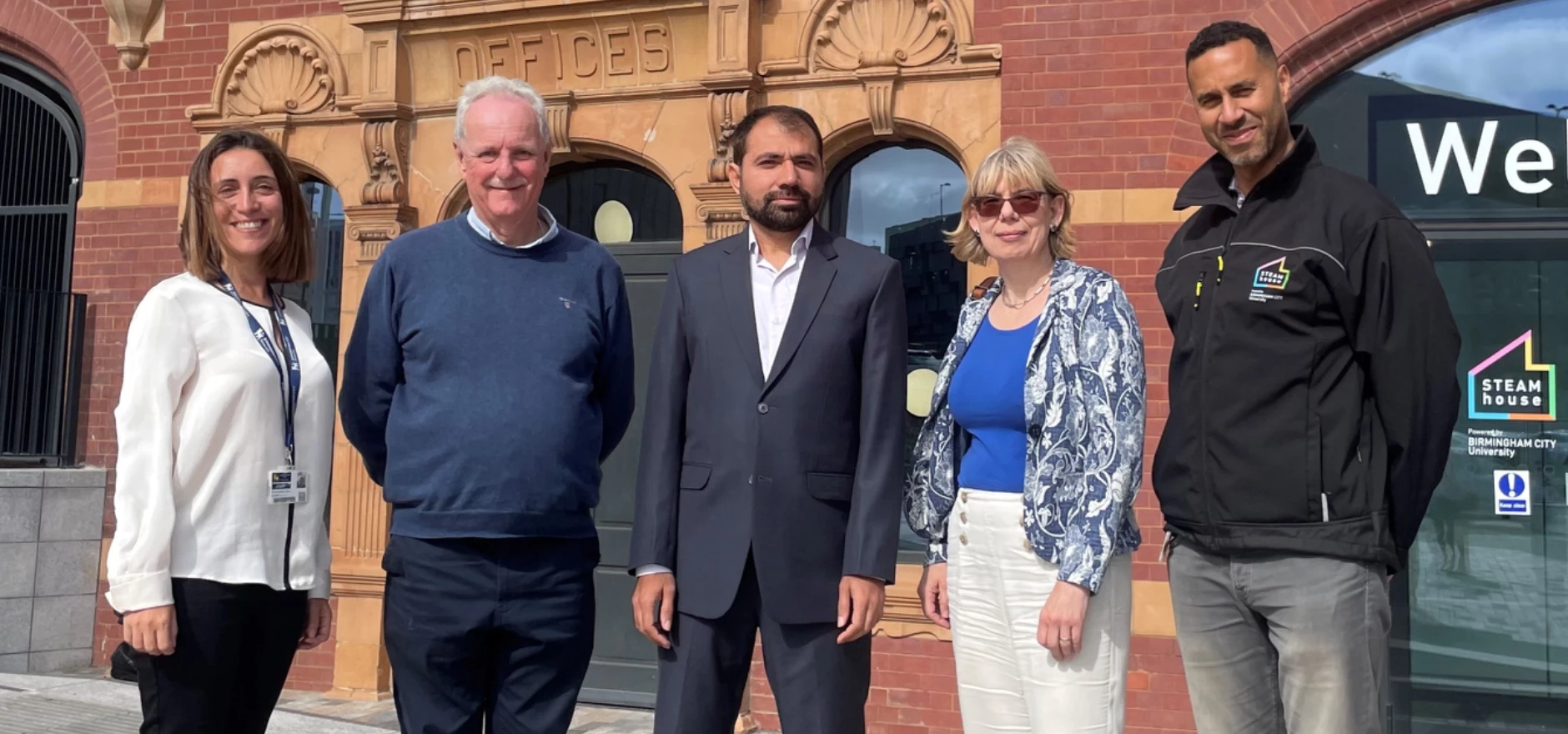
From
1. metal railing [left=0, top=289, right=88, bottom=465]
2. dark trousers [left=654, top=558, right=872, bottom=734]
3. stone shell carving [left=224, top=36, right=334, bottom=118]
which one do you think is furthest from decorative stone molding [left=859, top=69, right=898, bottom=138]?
metal railing [left=0, top=289, right=88, bottom=465]

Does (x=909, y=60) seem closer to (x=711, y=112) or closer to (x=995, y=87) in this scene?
(x=995, y=87)

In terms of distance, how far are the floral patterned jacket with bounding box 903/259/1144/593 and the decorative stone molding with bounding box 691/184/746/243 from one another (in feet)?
14.7

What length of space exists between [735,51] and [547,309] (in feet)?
14.9

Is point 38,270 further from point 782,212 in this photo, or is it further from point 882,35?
point 782,212

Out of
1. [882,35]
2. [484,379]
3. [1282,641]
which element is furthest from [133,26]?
[1282,641]

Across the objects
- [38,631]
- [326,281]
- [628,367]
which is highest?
[326,281]

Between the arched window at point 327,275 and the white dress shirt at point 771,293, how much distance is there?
20.0 ft

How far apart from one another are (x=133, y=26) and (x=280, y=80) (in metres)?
1.14

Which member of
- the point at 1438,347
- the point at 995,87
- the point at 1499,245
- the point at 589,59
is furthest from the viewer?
the point at 589,59

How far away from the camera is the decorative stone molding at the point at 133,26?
9.16 meters

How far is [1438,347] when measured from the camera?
3.18 meters

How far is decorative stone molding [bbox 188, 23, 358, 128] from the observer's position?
349 inches

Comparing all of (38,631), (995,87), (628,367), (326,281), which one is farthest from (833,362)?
(38,631)

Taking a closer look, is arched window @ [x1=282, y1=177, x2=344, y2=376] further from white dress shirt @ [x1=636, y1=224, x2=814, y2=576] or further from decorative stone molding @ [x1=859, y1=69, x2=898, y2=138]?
white dress shirt @ [x1=636, y1=224, x2=814, y2=576]
